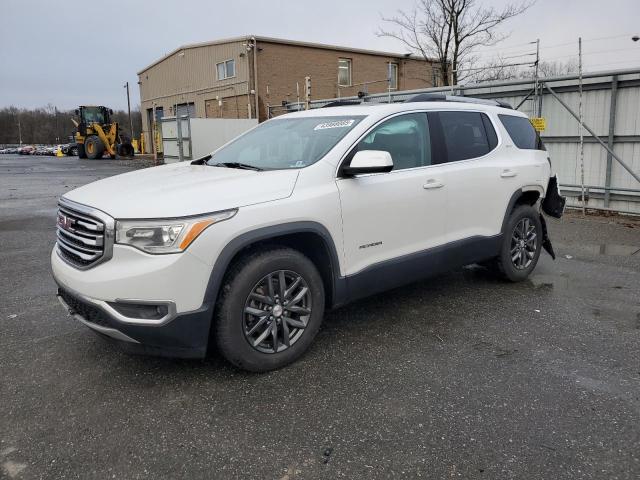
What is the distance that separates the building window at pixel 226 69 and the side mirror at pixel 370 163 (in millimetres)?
26231

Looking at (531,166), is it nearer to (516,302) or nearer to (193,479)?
(516,302)

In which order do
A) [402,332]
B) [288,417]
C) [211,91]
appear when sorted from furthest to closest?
[211,91] < [402,332] < [288,417]

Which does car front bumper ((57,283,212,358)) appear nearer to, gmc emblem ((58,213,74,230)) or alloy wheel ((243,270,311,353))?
alloy wheel ((243,270,311,353))

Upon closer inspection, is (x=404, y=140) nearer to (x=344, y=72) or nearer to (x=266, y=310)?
(x=266, y=310)

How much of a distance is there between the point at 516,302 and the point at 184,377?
3.09 metres

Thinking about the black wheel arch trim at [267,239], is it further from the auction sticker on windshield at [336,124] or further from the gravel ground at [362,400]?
the auction sticker on windshield at [336,124]

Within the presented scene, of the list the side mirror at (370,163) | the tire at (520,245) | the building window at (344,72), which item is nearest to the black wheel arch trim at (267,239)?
the side mirror at (370,163)

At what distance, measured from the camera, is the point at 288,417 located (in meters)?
2.82

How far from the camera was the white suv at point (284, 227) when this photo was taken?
285cm

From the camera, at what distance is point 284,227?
10.5 feet

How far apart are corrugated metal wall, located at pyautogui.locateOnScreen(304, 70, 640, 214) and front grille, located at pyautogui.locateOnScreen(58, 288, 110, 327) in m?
9.27

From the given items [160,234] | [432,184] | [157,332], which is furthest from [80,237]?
[432,184]

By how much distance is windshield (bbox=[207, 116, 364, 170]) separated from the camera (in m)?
3.77

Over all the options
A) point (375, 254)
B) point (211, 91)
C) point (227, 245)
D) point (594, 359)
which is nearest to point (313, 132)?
point (375, 254)
